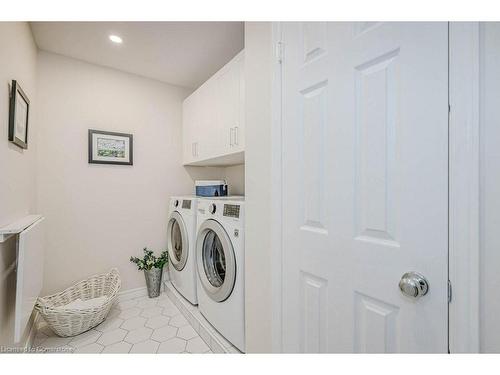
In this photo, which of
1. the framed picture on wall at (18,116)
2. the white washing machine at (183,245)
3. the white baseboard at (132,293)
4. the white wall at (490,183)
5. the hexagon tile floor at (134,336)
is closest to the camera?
the white wall at (490,183)

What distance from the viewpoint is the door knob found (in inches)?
26.5

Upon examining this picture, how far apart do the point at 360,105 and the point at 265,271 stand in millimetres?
861

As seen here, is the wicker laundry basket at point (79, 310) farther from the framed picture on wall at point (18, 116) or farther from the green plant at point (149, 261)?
the framed picture on wall at point (18, 116)

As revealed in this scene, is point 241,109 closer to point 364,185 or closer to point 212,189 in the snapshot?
point 212,189

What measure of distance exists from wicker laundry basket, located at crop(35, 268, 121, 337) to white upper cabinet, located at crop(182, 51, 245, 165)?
1399 millimetres

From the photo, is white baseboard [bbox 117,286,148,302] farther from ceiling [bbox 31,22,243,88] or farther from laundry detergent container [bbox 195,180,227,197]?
ceiling [bbox 31,22,243,88]

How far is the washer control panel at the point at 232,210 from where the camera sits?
1466 mm

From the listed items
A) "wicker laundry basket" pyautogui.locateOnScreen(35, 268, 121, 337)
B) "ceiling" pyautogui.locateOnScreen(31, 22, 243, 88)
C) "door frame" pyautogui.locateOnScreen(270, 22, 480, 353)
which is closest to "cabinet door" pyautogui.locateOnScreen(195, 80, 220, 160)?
"ceiling" pyautogui.locateOnScreen(31, 22, 243, 88)

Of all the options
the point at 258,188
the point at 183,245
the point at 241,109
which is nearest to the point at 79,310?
the point at 183,245

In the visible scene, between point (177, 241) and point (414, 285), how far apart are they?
2.08 meters

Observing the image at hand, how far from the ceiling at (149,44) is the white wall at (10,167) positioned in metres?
0.25

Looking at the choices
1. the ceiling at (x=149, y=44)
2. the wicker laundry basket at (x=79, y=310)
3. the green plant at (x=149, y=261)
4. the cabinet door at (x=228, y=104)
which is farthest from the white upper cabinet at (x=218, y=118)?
the wicker laundry basket at (x=79, y=310)
